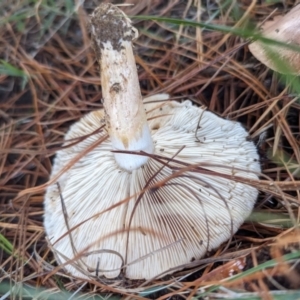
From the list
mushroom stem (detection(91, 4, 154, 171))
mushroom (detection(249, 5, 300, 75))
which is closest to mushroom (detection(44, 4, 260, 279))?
mushroom stem (detection(91, 4, 154, 171))

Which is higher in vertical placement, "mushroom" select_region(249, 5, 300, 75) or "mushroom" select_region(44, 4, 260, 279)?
"mushroom" select_region(249, 5, 300, 75)

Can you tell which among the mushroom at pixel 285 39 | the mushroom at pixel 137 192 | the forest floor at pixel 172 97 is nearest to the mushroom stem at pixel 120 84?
the mushroom at pixel 137 192

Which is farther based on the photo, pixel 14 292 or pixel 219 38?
pixel 219 38

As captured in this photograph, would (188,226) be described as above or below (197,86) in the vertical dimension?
below

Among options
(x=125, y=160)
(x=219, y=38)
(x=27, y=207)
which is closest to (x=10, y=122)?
(x=27, y=207)

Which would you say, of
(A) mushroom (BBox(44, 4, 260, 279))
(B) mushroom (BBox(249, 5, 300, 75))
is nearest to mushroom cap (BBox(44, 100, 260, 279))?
(A) mushroom (BBox(44, 4, 260, 279))

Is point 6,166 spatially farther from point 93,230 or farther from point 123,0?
point 123,0

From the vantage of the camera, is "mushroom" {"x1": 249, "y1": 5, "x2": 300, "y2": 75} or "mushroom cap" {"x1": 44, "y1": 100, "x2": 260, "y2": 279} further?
"mushroom" {"x1": 249, "y1": 5, "x2": 300, "y2": 75}

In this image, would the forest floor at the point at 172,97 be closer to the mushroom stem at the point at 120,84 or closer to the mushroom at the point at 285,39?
the mushroom at the point at 285,39

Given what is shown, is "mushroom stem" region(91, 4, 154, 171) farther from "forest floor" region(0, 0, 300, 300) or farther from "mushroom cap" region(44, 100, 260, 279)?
"forest floor" region(0, 0, 300, 300)

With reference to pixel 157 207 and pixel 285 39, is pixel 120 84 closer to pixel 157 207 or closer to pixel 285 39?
pixel 157 207
